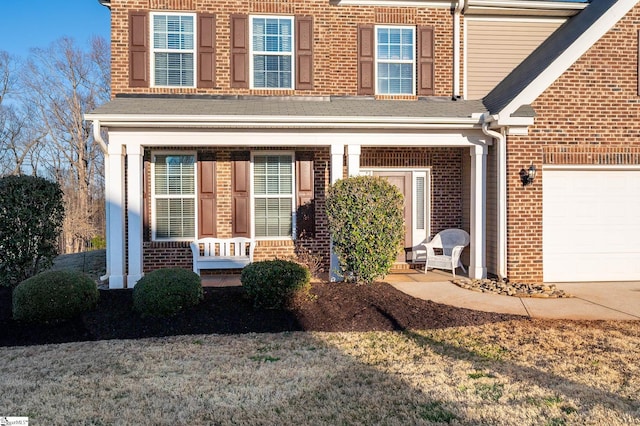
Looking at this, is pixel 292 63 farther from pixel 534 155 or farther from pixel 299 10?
pixel 534 155

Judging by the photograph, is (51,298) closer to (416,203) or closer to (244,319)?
(244,319)

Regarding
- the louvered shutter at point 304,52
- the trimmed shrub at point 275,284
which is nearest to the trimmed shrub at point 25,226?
the trimmed shrub at point 275,284

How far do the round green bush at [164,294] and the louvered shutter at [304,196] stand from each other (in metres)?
3.81


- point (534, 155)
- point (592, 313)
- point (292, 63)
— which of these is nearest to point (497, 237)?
point (534, 155)

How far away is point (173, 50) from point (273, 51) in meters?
2.02

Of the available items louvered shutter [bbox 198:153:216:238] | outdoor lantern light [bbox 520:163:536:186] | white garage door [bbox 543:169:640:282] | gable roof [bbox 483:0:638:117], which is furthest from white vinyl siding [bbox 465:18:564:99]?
louvered shutter [bbox 198:153:216:238]

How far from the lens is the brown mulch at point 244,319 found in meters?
5.95

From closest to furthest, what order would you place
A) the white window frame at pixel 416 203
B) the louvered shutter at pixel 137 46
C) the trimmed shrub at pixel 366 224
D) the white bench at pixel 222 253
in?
the trimmed shrub at pixel 366 224 < the white bench at pixel 222 253 < the louvered shutter at pixel 137 46 < the white window frame at pixel 416 203

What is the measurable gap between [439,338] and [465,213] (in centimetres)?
504

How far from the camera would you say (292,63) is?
32.9 feet

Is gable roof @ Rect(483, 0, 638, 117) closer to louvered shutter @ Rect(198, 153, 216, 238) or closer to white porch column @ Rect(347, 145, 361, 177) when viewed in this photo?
white porch column @ Rect(347, 145, 361, 177)

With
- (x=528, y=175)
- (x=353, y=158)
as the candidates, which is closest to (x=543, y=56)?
(x=528, y=175)

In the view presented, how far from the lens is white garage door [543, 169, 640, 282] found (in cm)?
881

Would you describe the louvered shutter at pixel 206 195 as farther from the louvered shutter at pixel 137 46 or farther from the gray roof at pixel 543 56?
the gray roof at pixel 543 56
